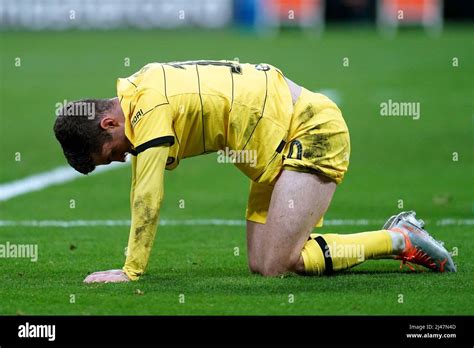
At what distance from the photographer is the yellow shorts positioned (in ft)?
28.1

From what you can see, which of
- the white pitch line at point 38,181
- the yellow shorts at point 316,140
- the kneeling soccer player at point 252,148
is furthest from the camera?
the white pitch line at point 38,181

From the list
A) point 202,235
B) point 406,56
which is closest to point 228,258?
point 202,235

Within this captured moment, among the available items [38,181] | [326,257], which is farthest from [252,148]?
[38,181]

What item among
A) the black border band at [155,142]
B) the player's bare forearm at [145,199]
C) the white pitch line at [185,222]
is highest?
the black border band at [155,142]

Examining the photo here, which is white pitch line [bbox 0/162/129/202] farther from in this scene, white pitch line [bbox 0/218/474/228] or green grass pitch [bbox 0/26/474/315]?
white pitch line [bbox 0/218/474/228]

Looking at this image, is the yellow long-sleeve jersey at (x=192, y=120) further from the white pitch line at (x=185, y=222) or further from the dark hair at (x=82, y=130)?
the white pitch line at (x=185, y=222)

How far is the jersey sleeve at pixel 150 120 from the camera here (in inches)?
314

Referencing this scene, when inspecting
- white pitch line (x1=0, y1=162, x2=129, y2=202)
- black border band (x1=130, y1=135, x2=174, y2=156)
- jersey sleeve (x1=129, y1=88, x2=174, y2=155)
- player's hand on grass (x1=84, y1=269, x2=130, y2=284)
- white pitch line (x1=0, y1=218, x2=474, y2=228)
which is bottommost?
white pitch line (x1=0, y1=162, x2=129, y2=202)

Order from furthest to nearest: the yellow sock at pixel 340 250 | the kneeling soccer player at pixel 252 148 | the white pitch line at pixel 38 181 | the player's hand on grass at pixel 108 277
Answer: the white pitch line at pixel 38 181 < the yellow sock at pixel 340 250 < the player's hand on grass at pixel 108 277 < the kneeling soccer player at pixel 252 148

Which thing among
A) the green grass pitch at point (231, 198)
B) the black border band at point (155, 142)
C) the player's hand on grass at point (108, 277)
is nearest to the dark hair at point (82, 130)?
the black border band at point (155, 142)

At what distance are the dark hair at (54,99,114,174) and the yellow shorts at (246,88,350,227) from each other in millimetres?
1313

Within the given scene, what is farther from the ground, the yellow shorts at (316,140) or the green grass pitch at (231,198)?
the yellow shorts at (316,140)

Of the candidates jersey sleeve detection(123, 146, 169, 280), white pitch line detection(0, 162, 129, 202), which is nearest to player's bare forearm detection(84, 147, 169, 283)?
jersey sleeve detection(123, 146, 169, 280)
